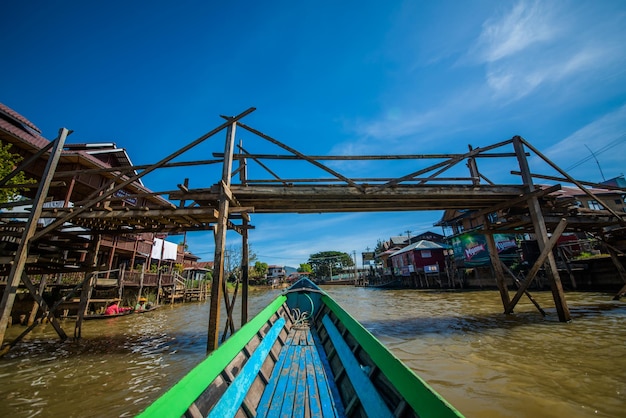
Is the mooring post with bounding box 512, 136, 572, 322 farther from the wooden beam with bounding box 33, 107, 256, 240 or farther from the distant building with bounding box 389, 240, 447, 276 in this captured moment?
the distant building with bounding box 389, 240, 447, 276

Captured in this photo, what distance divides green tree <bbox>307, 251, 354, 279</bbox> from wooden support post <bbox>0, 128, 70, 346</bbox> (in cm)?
6414

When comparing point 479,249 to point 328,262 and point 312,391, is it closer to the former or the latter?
point 312,391

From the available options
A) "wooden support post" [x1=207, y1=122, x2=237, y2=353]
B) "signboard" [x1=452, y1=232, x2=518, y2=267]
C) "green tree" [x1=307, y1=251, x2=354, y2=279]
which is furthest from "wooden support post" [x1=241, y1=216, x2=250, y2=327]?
"green tree" [x1=307, y1=251, x2=354, y2=279]

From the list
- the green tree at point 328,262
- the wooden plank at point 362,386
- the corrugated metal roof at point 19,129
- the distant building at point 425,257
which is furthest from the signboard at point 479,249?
the green tree at point 328,262

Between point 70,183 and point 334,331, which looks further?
point 70,183

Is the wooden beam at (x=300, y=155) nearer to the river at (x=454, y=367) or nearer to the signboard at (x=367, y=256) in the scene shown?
the river at (x=454, y=367)

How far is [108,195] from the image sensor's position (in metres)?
6.06

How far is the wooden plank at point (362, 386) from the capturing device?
6.61ft

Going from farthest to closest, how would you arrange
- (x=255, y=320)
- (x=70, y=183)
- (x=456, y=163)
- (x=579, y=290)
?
(x=579, y=290)
(x=70, y=183)
(x=456, y=163)
(x=255, y=320)

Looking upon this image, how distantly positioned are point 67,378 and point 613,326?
42.8ft

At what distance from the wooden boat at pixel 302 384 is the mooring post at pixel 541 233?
22.5 feet

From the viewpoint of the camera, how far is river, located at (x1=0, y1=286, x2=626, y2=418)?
11.0 ft

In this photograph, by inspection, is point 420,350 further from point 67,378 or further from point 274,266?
point 274,266

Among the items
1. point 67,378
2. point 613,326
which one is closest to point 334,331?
point 67,378
